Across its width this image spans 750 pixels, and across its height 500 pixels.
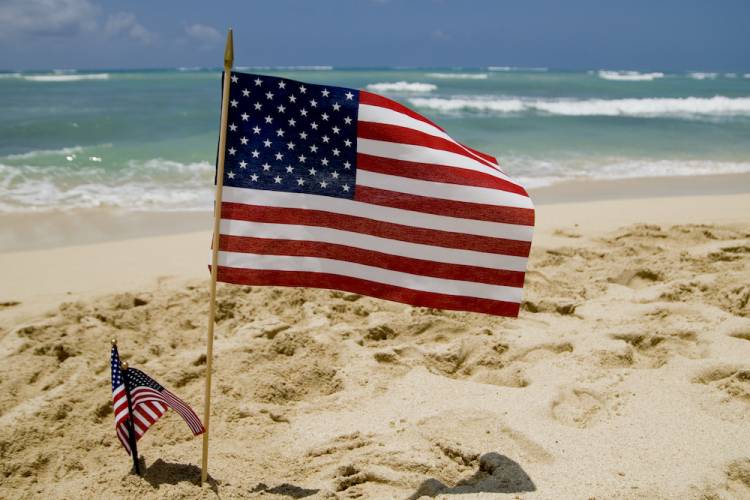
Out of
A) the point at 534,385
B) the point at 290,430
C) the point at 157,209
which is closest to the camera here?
the point at 290,430

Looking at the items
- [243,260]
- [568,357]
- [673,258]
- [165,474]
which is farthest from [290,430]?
[673,258]

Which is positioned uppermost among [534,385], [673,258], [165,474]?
[673,258]

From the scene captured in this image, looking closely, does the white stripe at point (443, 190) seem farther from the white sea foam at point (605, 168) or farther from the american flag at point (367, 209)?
the white sea foam at point (605, 168)

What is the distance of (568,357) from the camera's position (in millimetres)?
4219

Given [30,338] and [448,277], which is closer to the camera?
[448,277]

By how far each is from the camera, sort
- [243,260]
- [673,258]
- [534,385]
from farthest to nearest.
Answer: [673,258] < [534,385] < [243,260]

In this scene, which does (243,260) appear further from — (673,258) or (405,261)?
(673,258)

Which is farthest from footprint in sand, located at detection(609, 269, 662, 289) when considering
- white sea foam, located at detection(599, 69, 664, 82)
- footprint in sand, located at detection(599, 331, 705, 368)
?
white sea foam, located at detection(599, 69, 664, 82)

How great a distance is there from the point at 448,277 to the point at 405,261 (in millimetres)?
241

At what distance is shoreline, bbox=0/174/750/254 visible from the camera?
292 inches

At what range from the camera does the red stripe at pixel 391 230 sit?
3080mm

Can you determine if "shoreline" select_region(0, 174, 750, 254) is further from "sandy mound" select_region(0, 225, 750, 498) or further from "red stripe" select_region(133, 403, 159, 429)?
"red stripe" select_region(133, 403, 159, 429)

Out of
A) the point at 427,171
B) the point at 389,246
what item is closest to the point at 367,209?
the point at 389,246

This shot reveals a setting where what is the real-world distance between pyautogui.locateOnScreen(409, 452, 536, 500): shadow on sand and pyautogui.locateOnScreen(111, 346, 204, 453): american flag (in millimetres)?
1141
